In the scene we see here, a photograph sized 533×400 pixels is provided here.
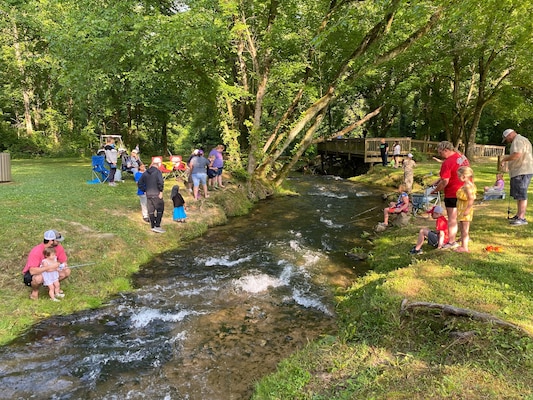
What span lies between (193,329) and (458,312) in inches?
142

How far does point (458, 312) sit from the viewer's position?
4.64 m

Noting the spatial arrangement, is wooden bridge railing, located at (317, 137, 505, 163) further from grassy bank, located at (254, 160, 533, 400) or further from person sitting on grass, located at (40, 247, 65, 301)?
person sitting on grass, located at (40, 247, 65, 301)

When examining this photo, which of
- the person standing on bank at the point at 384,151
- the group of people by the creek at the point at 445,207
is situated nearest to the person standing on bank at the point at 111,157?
the group of people by the creek at the point at 445,207

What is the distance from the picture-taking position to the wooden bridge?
26.3 m

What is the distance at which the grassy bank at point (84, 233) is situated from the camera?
638 cm

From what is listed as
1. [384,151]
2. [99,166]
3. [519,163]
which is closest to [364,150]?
[384,151]

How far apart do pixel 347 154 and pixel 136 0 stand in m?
19.0

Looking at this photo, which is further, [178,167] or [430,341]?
[178,167]

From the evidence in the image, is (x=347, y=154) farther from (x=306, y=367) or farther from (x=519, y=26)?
(x=306, y=367)

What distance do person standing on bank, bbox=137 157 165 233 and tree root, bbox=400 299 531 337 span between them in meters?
6.65

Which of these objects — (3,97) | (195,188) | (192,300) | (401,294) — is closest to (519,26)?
(195,188)

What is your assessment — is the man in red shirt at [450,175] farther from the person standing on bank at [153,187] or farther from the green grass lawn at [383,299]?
the person standing on bank at [153,187]

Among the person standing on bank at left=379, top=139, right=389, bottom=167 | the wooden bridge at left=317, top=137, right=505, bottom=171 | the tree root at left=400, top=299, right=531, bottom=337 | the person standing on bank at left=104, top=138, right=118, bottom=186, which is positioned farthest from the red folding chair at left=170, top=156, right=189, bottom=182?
the wooden bridge at left=317, top=137, right=505, bottom=171

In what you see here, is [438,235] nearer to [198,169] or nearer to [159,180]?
[159,180]
